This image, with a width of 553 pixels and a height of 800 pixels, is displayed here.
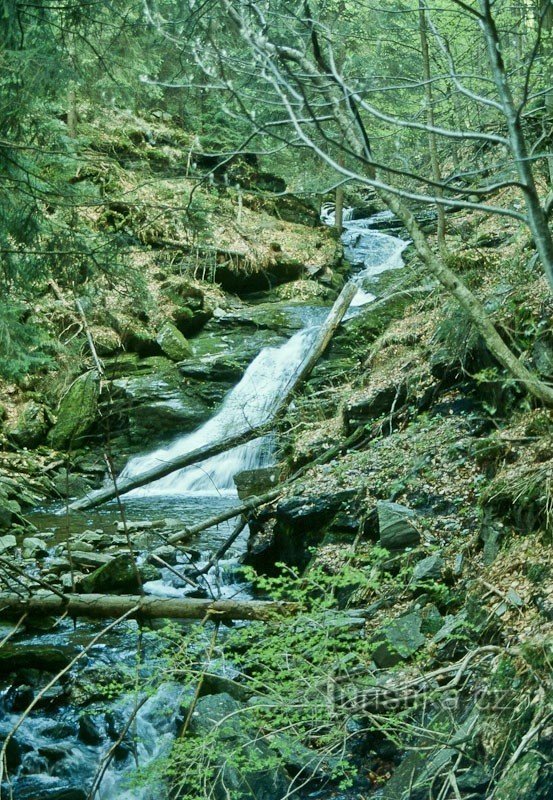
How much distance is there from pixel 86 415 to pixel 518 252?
29.3ft

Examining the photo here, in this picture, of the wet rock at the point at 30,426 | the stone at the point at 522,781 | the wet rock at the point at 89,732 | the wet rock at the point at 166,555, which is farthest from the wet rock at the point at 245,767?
the wet rock at the point at 30,426

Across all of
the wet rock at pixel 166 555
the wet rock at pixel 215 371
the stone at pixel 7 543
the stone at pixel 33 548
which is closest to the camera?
the wet rock at pixel 166 555

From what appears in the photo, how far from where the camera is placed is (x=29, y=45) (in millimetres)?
5848

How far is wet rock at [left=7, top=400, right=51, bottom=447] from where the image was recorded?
1315cm

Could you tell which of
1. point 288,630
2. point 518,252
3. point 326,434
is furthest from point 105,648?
point 518,252

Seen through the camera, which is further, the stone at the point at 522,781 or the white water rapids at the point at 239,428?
the white water rapids at the point at 239,428

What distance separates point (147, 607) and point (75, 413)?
29.6 ft

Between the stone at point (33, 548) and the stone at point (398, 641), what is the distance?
16.6 ft

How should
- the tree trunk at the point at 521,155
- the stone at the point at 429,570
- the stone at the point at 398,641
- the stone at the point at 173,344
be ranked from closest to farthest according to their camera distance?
the tree trunk at the point at 521,155
the stone at the point at 398,641
the stone at the point at 429,570
the stone at the point at 173,344

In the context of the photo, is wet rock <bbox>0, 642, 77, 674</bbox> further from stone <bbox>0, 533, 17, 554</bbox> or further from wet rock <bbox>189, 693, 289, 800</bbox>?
stone <bbox>0, 533, 17, 554</bbox>

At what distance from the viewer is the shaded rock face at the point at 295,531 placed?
7066mm

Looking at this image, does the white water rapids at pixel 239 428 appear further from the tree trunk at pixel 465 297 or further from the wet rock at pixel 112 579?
the tree trunk at pixel 465 297

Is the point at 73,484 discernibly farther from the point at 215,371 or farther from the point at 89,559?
the point at 89,559

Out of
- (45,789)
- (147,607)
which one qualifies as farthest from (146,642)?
(45,789)
